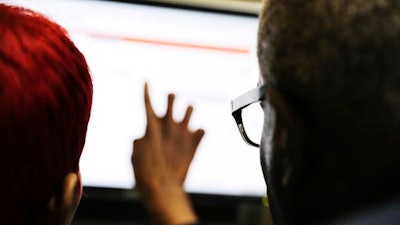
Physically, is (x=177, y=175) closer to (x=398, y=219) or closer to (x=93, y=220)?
(x=398, y=219)

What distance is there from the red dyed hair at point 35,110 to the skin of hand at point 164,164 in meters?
0.11

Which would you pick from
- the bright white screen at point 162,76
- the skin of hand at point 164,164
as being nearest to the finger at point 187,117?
the skin of hand at point 164,164

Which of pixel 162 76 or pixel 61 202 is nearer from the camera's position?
pixel 61 202

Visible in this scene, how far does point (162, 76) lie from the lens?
124cm

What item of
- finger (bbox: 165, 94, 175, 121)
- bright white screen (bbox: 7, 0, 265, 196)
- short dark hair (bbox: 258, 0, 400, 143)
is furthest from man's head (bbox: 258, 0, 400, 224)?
bright white screen (bbox: 7, 0, 265, 196)

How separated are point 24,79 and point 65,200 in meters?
0.13

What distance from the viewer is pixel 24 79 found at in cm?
60

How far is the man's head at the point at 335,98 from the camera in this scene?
2.01ft

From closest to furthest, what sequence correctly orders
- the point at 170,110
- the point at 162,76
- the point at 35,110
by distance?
the point at 35,110 < the point at 170,110 < the point at 162,76

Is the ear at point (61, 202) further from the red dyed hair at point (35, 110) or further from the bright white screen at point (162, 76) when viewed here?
the bright white screen at point (162, 76)

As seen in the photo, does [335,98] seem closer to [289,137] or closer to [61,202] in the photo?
[289,137]

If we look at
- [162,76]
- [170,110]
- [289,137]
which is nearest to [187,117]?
[170,110]

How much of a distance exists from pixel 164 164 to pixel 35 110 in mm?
204

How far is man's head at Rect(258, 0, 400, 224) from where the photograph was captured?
24.2 inches
